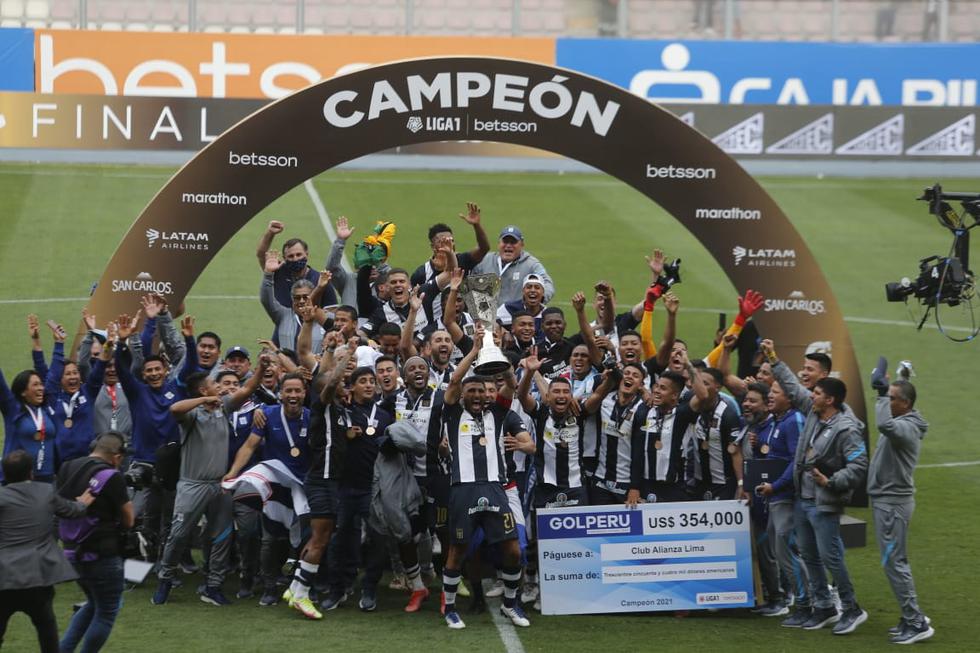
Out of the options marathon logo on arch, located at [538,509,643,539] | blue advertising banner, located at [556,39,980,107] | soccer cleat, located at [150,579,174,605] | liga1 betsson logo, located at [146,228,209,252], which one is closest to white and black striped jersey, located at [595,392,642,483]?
marathon logo on arch, located at [538,509,643,539]

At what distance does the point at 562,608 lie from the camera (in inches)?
465

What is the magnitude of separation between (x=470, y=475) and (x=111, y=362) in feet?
12.8

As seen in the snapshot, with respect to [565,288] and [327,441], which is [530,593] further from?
[565,288]

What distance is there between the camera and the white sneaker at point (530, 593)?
39.8 ft

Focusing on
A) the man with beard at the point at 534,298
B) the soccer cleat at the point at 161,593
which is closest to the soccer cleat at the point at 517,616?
the soccer cleat at the point at 161,593

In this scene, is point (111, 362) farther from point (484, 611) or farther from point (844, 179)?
point (844, 179)

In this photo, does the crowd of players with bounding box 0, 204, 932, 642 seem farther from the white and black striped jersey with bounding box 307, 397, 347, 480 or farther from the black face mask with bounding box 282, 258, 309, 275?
the black face mask with bounding box 282, 258, 309, 275

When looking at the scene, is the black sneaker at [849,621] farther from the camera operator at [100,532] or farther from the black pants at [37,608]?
the black pants at [37,608]

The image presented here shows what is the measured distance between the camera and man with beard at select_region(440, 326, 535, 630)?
11.4 meters

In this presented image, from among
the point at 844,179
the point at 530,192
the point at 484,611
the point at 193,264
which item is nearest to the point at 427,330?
the point at 193,264

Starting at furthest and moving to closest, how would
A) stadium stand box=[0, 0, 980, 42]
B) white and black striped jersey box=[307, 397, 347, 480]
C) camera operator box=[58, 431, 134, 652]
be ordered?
stadium stand box=[0, 0, 980, 42]
white and black striped jersey box=[307, 397, 347, 480]
camera operator box=[58, 431, 134, 652]

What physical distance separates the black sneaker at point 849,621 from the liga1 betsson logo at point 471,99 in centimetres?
494

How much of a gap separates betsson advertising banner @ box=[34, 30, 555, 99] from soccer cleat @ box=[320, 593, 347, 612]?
22.3 metres

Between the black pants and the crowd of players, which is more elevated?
the crowd of players
